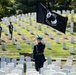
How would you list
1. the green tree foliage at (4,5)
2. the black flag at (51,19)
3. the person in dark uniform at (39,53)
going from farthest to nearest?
1. the green tree foliage at (4,5)
2. the black flag at (51,19)
3. the person in dark uniform at (39,53)

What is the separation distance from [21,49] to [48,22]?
18.7ft

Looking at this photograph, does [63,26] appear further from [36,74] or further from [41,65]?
[36,74]

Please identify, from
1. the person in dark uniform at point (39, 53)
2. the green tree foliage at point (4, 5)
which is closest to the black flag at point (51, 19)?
the person in dark uniform at point (39, 53)

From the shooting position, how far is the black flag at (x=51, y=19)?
18.5m

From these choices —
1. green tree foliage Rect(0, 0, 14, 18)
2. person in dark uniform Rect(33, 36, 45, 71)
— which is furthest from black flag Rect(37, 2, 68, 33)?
green tree foliage Rect(0, 0, 14, 18)

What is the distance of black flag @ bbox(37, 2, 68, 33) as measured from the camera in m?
18.5

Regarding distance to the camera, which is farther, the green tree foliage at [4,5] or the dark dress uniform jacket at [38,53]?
the green tree foliage at [4,5]

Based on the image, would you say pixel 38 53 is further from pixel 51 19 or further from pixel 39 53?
pixel 51 19

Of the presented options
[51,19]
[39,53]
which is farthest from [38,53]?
[51,19]

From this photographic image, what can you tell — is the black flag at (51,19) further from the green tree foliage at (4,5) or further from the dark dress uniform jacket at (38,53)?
the green tree foliage at (4,5)

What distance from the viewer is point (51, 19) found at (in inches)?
749

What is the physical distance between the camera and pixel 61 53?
75.7 ft

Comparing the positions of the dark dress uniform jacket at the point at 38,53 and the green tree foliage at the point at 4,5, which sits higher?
the dark dress uniform jacket at the point at 38,53

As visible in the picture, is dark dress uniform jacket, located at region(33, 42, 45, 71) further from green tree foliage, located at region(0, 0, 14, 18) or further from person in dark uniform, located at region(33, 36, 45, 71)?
green tree foliage, located at region(0, 0, 14, 18)
